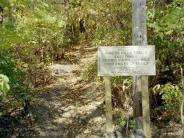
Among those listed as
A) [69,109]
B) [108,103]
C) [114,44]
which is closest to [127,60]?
[108,103]

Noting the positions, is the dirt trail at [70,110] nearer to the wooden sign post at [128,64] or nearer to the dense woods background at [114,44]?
the dense woods background at [114,44]

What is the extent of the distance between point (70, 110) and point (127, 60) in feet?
10.2

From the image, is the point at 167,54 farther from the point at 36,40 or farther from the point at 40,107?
the point at 36,40

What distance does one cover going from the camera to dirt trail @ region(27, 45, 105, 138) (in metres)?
8.47

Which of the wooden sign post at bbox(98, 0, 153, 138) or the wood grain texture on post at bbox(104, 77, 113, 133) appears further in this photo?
the wood grain texture on post at bbox(104, 77, 113, 133)

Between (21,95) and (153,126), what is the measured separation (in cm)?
283

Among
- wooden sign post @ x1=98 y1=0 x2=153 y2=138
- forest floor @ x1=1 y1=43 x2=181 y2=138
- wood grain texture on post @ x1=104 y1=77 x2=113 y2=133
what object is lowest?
forest floor @ x1=1 y1=43 x2=181 y2=138

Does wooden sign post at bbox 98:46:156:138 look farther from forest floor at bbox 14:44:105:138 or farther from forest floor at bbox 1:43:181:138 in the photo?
forest floor at bbox 14:44:105:138

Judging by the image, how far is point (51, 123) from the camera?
29.0 feet

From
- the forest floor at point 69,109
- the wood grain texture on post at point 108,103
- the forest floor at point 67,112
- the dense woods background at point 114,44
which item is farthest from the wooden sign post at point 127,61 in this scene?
the forest floor at point 69,109

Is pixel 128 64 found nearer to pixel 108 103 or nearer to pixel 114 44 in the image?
pixel 108 103

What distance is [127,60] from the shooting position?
687cm

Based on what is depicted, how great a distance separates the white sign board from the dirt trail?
1904 millimetres

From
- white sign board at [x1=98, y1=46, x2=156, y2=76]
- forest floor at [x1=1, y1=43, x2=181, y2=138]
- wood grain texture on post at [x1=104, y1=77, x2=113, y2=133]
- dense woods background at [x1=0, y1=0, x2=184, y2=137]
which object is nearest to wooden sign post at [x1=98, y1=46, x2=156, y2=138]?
white sign board at [x1=98, y1=46, x2=156, y2=76]
